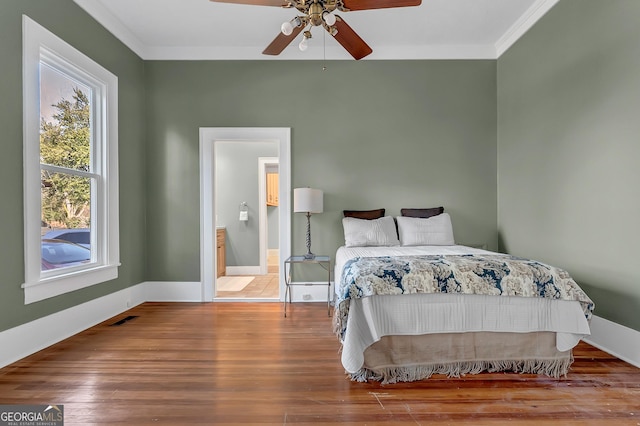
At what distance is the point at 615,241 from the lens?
2.43m

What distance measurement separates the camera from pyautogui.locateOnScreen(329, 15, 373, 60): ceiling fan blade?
2365mm

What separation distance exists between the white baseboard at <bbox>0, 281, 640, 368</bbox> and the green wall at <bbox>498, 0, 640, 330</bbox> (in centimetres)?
15

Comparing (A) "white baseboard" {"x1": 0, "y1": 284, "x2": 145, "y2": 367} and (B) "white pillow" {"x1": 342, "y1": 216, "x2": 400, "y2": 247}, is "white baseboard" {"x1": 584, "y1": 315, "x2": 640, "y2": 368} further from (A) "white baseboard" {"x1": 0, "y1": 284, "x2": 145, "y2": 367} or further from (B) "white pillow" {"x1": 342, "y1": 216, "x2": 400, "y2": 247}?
(A) "white baseboard" {"x1": 0, "y1": 284, "x2": 145, "y2": 367}

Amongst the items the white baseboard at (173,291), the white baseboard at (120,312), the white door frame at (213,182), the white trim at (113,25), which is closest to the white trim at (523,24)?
the white door frame at (213,182)

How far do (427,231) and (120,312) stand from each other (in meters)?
3.52

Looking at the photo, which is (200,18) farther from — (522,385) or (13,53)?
(522,385)

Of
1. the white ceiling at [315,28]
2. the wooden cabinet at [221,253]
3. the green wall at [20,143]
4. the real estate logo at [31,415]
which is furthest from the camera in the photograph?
the wooden cabinet at [221,253]

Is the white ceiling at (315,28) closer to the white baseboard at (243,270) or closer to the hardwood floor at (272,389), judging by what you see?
the hardwood floor at (272,389)

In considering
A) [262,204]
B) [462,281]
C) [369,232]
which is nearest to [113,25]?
[262,204]

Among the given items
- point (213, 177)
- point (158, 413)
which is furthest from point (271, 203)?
point (158, 413)

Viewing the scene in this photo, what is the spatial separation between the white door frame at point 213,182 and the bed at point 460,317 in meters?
2.03

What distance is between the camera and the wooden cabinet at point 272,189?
685 cm

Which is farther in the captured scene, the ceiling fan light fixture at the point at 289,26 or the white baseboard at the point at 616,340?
the white baseboard at the point at 616,340

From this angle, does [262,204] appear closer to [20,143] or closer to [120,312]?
[120,312]
